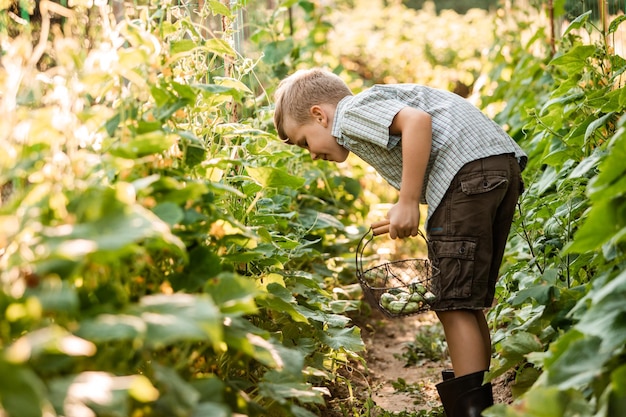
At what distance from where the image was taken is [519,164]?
2938 mm

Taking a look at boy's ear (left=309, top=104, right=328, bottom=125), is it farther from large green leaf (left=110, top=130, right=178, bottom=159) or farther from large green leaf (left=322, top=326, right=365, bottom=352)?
large green leaf (left=110, top=130, right=178, bottom=159)

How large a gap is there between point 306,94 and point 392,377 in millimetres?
1373

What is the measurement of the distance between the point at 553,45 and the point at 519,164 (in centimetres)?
254

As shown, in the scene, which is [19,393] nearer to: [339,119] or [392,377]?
[339,119]

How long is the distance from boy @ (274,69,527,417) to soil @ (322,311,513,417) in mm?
383

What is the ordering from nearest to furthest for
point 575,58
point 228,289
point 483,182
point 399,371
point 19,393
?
point 19,393 < point 228,289 < point 483,182 < point 575,58 < point 399,371

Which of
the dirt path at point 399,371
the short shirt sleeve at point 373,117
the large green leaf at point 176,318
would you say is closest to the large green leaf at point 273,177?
the short shirt sleeve at point 373,117

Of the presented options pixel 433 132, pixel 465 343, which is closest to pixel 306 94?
pixel 433 132

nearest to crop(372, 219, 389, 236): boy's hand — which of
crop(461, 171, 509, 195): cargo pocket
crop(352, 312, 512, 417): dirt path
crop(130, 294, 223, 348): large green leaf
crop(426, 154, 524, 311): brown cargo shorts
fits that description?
crop(426, 154, 524, 311): brown cargo shorts

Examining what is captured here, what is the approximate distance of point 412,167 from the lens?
8.59ft

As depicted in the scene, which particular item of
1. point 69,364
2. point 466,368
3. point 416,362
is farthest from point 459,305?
point 69,364

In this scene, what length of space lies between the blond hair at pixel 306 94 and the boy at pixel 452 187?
4 cm

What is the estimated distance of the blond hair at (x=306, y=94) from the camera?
296cm

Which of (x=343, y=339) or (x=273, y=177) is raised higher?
(x=273, y=177)
